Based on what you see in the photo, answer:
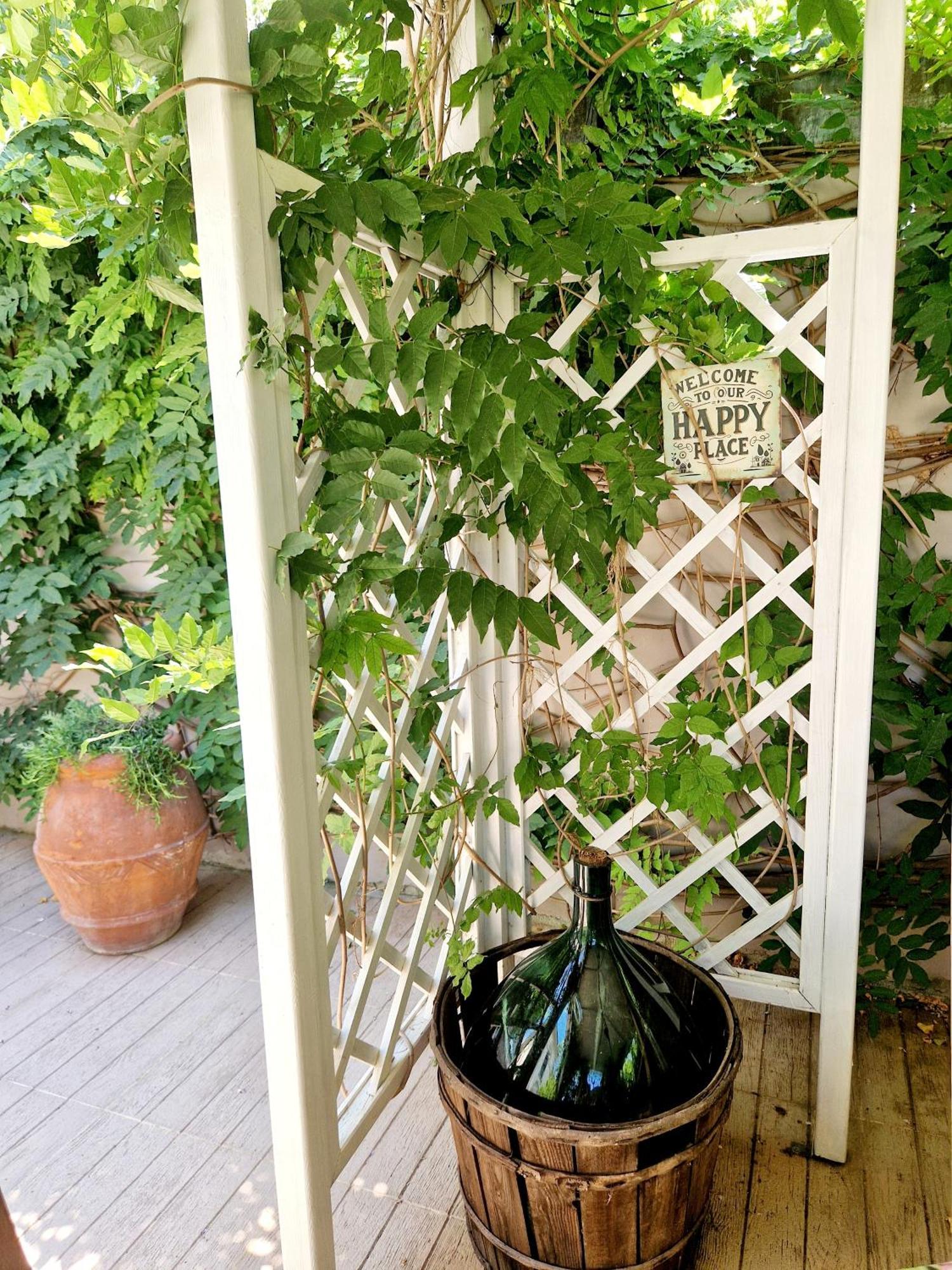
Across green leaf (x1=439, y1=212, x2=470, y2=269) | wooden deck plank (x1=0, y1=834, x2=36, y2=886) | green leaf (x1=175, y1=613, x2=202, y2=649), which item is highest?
green leaf (x1=439, y1=212, x2=470, y2=269)

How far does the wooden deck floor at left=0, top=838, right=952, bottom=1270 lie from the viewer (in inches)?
58.3

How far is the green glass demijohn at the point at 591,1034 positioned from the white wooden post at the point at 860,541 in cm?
33

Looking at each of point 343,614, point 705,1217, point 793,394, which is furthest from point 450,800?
point 793,394

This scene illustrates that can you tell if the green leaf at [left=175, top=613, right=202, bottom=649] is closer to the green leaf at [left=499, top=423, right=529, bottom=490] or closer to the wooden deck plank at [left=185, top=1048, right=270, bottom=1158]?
the green leaf at [left=499, top=423, right=529, bottom=490]

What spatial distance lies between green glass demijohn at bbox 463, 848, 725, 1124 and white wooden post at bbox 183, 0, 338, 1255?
0.28m

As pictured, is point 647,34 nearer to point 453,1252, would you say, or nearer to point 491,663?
point 491,663

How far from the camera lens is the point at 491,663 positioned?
5.65 ft

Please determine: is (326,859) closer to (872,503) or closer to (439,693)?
(439,693)

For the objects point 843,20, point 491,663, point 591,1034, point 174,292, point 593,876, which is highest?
point 843,20

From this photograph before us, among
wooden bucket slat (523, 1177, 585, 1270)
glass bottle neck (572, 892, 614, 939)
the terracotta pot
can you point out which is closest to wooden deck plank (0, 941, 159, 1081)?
the terracotta pot

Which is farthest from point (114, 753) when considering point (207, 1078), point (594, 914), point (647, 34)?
point (647, 34)

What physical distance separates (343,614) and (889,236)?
3.34 feet

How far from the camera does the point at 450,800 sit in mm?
1674

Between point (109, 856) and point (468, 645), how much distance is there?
127 centimetres
